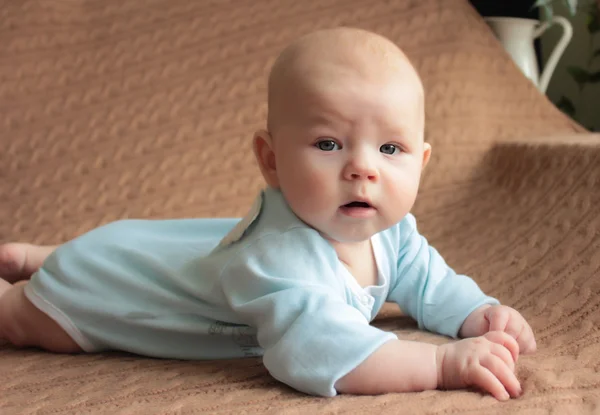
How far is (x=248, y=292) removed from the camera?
0.74 meters

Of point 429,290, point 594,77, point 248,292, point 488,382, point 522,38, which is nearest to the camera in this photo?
point 488,382

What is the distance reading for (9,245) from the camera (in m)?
1.07

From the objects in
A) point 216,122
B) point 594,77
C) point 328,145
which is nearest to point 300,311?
point 328,145

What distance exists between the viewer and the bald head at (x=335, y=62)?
0.71 metres

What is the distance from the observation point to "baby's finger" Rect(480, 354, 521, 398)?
0.64m

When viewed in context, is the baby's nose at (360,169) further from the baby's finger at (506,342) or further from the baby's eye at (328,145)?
the baby's finger at (506,342)

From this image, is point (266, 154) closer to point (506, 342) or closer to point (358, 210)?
point (358, 210)

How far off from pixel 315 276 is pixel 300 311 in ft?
0.18

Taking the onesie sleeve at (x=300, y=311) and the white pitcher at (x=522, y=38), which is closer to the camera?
the onesie sleeve at (x=300, y=311)

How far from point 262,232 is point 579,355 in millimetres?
337

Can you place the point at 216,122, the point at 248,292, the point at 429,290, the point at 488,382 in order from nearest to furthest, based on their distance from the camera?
the point at 488,382, the point at 248,292, the point at 429,290, the point at 216,122

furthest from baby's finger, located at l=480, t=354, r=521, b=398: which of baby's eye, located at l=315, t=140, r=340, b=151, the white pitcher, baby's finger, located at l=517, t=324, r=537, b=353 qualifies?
the white pitcher

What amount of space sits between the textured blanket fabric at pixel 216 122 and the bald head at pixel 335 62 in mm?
422

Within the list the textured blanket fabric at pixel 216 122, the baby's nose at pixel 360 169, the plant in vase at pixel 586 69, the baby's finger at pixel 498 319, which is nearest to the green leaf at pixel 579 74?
the plant in vase at pixel 586 69
